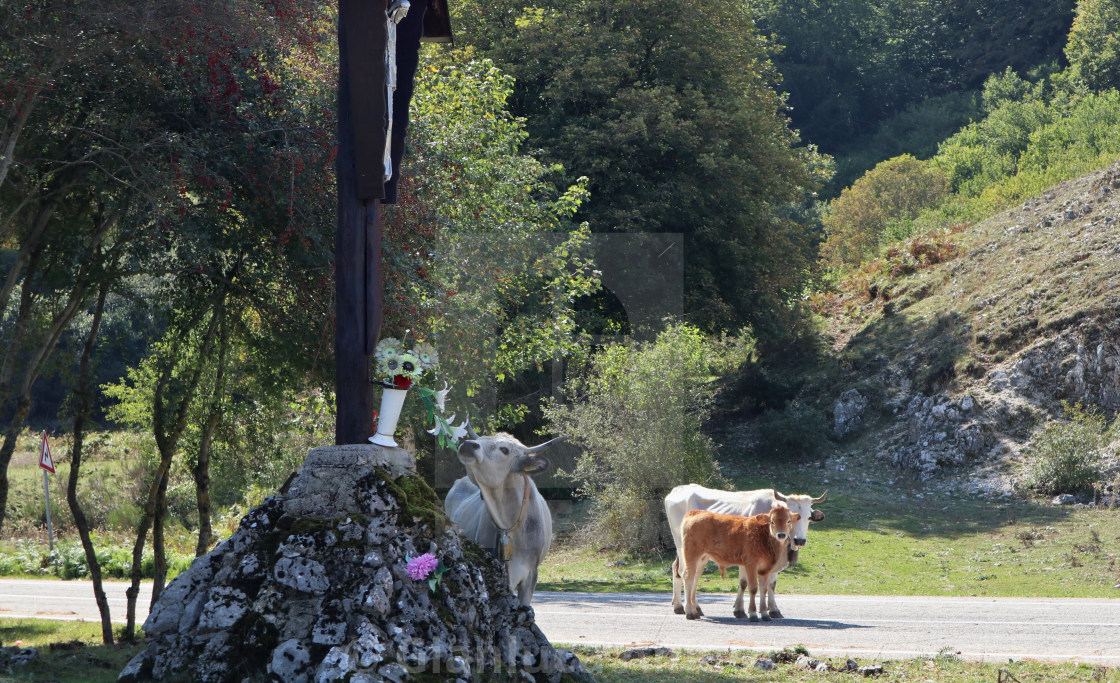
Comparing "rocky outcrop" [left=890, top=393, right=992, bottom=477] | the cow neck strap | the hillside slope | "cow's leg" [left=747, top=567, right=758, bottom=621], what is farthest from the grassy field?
"rocky outcrop" [left=890, top=393, right=992, bottom=477]

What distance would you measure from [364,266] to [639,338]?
22419 millimetres

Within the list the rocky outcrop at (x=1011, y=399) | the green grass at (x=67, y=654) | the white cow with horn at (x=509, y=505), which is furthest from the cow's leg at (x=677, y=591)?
the rocky outcrop at (x=1011, y=399)

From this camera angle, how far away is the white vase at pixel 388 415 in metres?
7.13

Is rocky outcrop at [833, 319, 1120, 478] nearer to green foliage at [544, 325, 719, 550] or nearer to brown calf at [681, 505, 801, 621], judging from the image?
green foliage at [544, 325, 719, 550]

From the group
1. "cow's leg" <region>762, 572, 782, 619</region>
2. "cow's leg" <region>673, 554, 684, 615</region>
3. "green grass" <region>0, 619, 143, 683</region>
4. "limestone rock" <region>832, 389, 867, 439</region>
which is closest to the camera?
"green grass" <region>0, 619, 143, 683</region>

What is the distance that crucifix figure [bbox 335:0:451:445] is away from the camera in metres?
7.19

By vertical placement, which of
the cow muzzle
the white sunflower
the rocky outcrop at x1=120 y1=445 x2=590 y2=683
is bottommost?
the rocky outcrop at x1=120 y1=445 x2=590 y2=683

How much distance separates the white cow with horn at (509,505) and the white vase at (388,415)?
3.79 ft

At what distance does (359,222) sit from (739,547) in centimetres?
783

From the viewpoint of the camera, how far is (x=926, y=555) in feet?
64.6

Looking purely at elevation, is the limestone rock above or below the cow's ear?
above

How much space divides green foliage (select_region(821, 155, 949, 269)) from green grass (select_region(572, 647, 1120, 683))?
123 ft

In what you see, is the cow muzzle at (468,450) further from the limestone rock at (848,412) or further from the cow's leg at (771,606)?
the limestone rock at (848,412)

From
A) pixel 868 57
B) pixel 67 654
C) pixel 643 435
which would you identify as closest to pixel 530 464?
pixel 67 654
